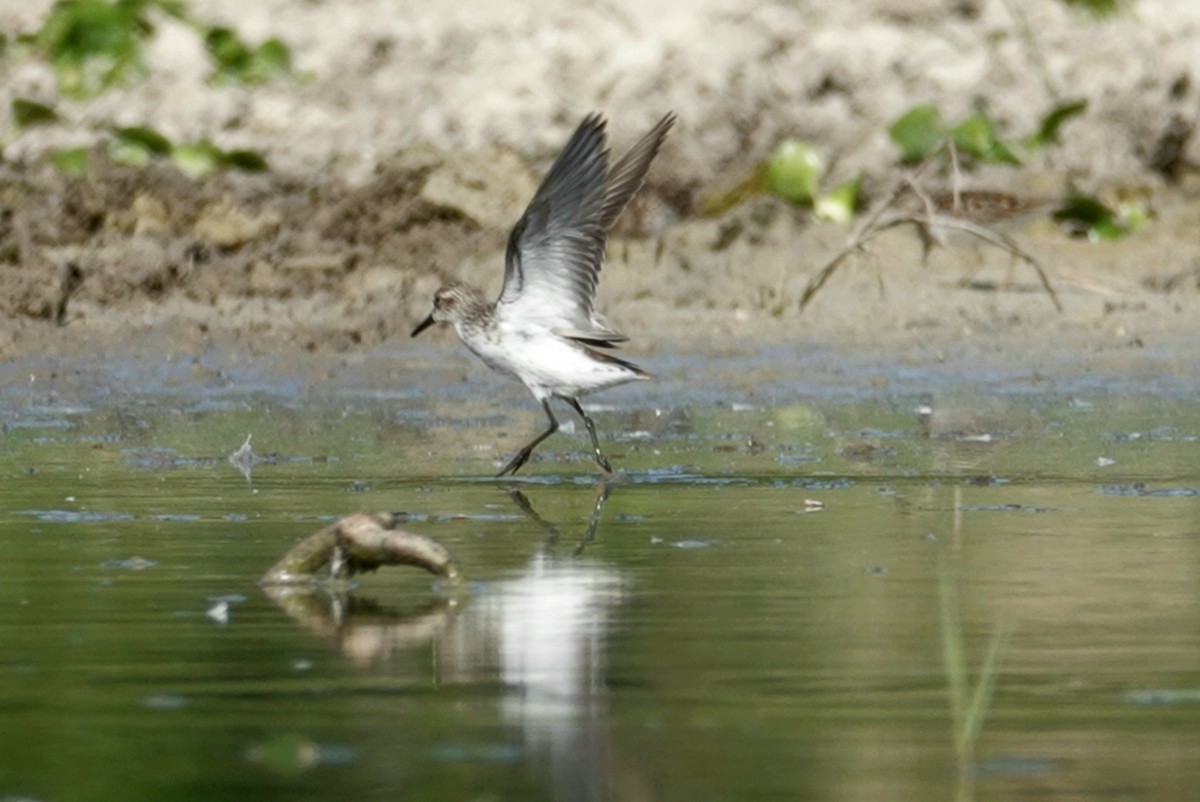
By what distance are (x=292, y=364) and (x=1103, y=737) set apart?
27.8ft

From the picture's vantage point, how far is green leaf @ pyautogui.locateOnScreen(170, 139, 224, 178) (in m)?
15.3

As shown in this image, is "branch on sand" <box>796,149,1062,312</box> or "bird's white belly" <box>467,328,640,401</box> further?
"branch on sand" <box>796,149,1062,312</box>

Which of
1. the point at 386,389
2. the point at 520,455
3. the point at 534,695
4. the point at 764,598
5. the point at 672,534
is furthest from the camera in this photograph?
the point at 386,389

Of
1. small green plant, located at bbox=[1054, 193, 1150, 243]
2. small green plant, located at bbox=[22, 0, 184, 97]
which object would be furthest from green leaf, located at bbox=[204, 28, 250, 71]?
small green plant, located at bbox=[1054, 193, 1150, 243]

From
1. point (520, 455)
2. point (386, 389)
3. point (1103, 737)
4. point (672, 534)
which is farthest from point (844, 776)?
point (386, 389)

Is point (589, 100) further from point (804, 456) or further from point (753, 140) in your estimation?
point (804, 456)

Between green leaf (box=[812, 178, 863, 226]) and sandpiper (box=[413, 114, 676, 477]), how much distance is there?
507 centimetres

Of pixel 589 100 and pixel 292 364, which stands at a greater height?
pixel 589 100

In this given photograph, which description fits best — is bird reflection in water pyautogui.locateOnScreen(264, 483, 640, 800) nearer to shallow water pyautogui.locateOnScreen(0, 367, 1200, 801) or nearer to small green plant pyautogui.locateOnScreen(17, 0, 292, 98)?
shallow water pyautogui.locateOnScreen(0, 367, 1200, 801)

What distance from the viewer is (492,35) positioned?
17.2 m

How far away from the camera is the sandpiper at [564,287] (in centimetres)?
923

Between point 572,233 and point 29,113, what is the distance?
740 cm

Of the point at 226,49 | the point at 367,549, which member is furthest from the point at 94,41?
the point at 367,549

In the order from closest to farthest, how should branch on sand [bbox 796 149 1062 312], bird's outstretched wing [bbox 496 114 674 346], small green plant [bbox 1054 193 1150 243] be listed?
1. bird's outstretched wing [bbox 496 114 674 346]
2. branch on sand [bbox 796 149 1062 312]
3. small green plant [bbox 1054 193 1150 243]
